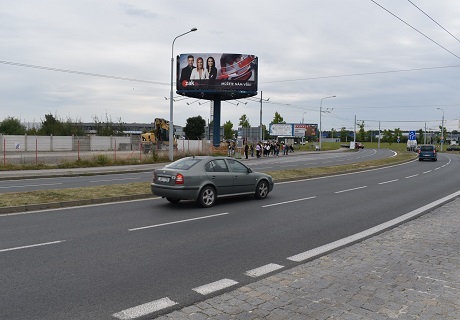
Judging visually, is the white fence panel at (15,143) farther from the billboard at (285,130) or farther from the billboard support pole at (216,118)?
the billboard at (285,130)

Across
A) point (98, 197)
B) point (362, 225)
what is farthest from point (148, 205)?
point (362, 225)

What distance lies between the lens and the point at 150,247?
6887mm

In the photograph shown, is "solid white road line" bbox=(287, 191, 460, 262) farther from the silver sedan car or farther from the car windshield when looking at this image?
the car windshield

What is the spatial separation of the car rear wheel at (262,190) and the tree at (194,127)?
341 feet

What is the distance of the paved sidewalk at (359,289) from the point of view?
4.21 meters

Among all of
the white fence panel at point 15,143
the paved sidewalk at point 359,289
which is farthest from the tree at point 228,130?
the paved sidewalk at point 359,289

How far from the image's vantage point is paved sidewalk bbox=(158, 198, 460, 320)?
4215 mm

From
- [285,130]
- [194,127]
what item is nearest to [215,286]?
[285,130]

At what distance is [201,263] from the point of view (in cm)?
603

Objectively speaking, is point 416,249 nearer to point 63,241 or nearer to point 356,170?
point 63,241

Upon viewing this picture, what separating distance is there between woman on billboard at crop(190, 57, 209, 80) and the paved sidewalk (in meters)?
48.2

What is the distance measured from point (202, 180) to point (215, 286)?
245 inches

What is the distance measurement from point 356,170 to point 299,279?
889 inches

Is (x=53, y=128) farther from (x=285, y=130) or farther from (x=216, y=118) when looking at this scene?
(x=285, y=130)
